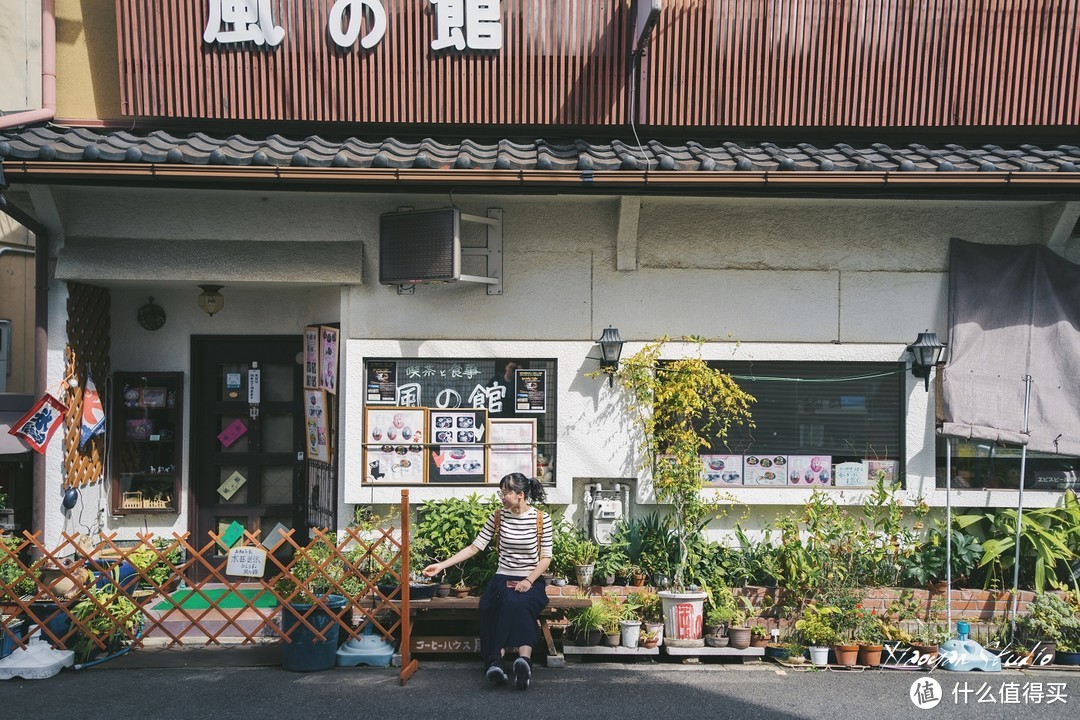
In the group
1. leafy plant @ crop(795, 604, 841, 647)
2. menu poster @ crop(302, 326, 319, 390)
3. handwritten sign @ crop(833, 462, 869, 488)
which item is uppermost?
menu poster @ crop(302, 326, 319, 390)

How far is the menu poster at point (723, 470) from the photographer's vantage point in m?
8.31

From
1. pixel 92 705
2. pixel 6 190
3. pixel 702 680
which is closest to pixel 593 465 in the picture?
pixel 702 680

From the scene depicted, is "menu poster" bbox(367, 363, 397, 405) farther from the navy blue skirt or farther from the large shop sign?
the large shop sign

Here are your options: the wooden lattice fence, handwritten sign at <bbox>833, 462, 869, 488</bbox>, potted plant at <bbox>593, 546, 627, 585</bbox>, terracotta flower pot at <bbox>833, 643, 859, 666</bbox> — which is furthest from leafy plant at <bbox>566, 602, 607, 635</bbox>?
handwritten sign at <bbox>833, 462, 869, 488</bbox>

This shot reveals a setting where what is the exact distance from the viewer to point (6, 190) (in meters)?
7.79

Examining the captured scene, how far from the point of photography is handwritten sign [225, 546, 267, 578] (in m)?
7.21

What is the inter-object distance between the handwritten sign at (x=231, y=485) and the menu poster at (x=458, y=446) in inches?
101

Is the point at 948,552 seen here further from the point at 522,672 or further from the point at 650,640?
the point at 522,672

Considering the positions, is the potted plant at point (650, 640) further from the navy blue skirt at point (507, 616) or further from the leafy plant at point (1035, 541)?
the leafy plant at point (1035, 541)

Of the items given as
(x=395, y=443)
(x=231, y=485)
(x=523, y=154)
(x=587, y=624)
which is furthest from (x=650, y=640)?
(x=231, y=485)

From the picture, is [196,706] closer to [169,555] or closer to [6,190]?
[169,555]

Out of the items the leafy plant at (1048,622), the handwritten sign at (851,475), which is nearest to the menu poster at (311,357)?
the handwritten sign at (851,475)

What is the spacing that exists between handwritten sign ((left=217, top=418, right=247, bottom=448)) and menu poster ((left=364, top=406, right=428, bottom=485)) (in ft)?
6.69

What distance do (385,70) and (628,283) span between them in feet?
10.9
